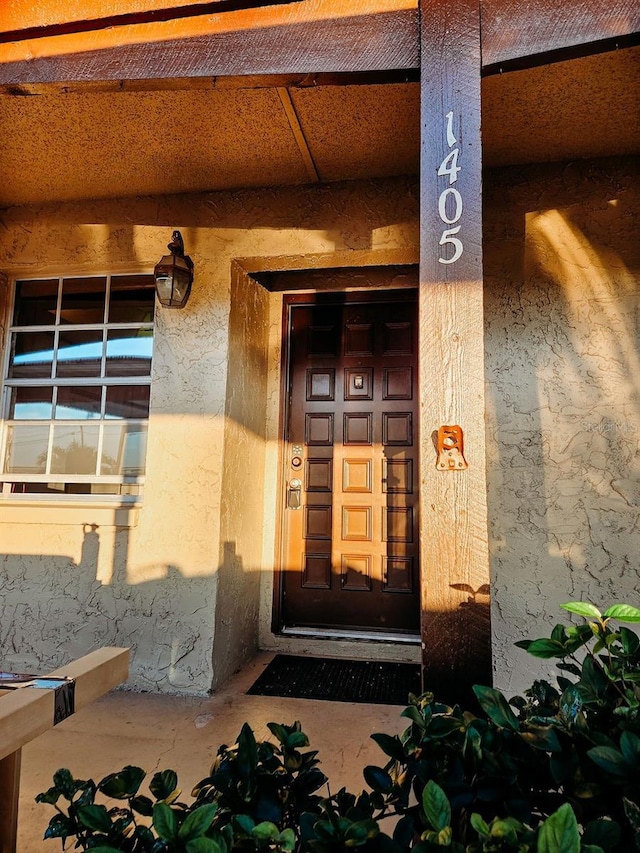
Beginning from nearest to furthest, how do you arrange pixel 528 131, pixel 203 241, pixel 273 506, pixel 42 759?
pixel 42 759 → pixel 528 131 → pixel 203 241 → pixel 273 506

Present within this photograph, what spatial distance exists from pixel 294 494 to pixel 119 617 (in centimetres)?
122

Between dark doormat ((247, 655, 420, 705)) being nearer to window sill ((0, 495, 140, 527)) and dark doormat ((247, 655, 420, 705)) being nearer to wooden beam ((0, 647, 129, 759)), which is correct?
window sill ((0, 495, 140, 527))

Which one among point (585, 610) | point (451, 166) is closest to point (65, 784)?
point (585, 610)

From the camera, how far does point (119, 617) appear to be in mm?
2689

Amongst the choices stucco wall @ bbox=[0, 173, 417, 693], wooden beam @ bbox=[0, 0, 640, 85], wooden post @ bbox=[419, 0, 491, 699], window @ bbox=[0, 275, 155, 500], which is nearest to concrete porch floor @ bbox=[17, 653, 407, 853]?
stucco wall @ bbox=[0, 173, 417, 693]

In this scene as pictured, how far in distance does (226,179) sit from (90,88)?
117 centimetres

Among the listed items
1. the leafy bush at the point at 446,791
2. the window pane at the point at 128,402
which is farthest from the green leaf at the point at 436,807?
the window pane at the point at 128,402

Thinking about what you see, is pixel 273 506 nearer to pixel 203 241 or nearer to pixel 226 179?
pixel 203 241

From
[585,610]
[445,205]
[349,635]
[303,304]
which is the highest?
[303,304]

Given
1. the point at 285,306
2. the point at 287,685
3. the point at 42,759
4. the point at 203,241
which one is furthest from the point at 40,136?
the point at 287,685

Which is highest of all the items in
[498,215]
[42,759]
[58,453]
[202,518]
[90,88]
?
[498,215]

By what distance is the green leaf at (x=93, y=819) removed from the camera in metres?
0.63

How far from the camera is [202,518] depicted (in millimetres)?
2670

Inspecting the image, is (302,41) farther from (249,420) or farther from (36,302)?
(36,302)
